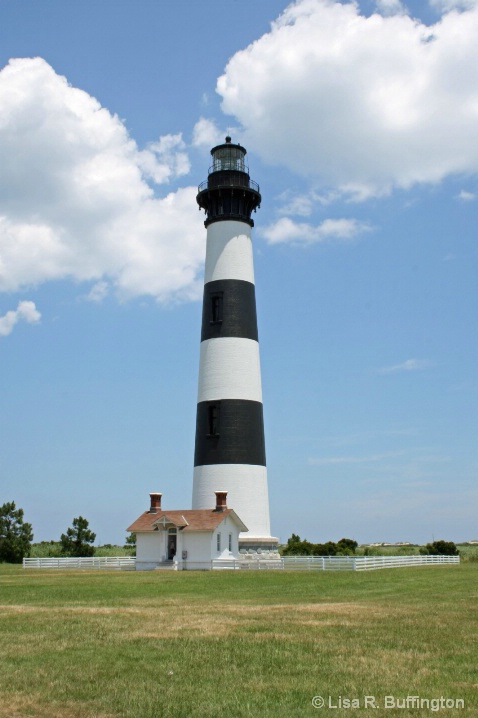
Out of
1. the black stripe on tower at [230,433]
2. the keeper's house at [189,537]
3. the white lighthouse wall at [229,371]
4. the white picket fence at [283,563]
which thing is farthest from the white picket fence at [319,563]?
the white lighthouse wall at [229,371]

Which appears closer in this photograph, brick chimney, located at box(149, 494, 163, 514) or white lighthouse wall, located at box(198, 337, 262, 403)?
white lighthouse wall, located at box(198, 337, 262, 403)

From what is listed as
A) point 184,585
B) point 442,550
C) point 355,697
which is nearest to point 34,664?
point 355,697

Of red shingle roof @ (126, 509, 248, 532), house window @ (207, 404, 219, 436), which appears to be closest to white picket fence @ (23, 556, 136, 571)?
red shingle roof @ (126, 509, 248, 532)

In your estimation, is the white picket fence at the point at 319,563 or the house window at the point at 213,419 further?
the house window at the point at 213,419

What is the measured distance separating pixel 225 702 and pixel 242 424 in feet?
103

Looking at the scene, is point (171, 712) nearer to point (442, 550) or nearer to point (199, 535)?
point (199, 535)

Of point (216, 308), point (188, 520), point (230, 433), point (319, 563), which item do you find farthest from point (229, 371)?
point (319, 563)

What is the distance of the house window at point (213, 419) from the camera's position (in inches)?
1547

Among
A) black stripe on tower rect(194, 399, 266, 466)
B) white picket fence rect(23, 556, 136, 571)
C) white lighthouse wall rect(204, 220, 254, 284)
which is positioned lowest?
white picket fence rect(23, 556, 136, 571)

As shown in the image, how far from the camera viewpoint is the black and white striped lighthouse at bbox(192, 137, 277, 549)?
39.1 metres

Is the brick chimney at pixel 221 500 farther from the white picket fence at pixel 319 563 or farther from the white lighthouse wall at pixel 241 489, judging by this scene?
the white picket fence at pixel 319 563

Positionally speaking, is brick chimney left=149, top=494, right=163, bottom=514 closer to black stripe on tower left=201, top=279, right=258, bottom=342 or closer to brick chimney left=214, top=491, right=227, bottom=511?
brick chimney left=214, top=491, right=227, bottom=511

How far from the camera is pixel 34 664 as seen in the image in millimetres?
9805

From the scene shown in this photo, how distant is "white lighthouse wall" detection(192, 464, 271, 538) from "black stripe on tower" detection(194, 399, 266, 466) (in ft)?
1.25
